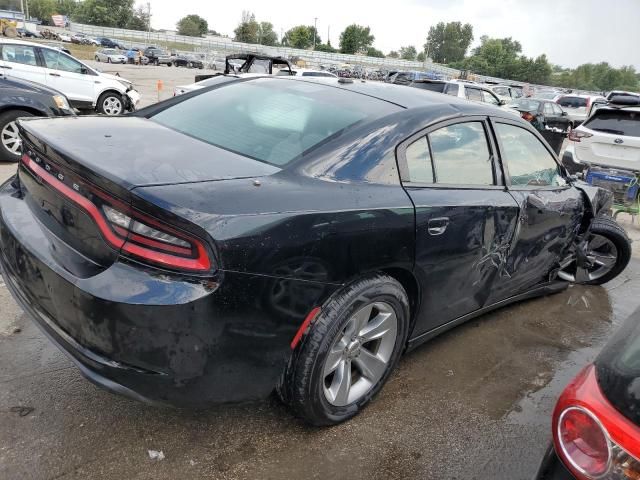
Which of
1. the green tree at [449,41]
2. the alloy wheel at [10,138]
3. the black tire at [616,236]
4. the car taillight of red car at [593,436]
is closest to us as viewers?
the car taillight of red car at [593,436]

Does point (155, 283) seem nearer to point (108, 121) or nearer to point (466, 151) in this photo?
point (108, 121)

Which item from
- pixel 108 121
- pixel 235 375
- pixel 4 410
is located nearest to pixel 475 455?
pixel 235 375

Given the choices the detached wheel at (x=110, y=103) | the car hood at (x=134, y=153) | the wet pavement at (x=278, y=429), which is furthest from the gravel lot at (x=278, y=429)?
the detached wheel at (x=110, y=103)

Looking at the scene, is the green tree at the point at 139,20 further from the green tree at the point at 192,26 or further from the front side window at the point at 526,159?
the front side window at the point at 526,159

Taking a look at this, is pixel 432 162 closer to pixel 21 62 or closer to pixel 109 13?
pixel 21 62

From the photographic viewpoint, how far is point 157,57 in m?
52.2

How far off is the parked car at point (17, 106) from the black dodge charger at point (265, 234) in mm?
4427

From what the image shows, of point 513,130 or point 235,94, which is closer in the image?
point 235,94

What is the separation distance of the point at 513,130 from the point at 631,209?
417 centimetres

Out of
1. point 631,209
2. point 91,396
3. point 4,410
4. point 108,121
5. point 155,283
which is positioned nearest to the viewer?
point 155,283

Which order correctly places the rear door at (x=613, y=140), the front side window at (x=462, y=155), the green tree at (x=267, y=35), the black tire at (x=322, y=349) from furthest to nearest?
1. the green tree at (x=267, y=35)
2. the rear door at (x=613, y=140)
3. the front side window at (x=462, y=155)
4. the black tire at (x=322, y=349)

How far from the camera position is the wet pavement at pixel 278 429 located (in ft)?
7.16

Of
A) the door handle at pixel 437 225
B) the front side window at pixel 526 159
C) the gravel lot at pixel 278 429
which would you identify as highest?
the front side window at pixel 526 159

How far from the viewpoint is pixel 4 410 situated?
7.82ft
